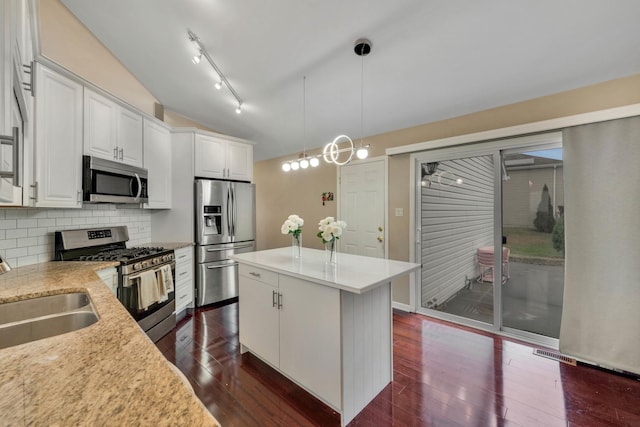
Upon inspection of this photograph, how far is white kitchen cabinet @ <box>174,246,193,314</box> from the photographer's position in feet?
10.6

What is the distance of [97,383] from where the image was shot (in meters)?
0.64

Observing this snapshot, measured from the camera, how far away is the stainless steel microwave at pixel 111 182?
7.75 feet

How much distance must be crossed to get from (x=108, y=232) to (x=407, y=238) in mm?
3610

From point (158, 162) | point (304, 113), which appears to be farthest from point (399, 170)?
point (158, 162)

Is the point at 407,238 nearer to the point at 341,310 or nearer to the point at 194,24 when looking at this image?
the point at 341,310

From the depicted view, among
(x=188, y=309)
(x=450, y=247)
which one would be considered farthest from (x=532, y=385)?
(x=188, y=309)

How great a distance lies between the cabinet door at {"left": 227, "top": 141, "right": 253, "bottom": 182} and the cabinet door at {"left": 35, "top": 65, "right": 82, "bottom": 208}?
195 cm

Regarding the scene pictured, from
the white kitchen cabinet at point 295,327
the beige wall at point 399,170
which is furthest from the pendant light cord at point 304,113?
the white kitchen cabinet at point 295,327

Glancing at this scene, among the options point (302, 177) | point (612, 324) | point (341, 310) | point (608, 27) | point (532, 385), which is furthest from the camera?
point (302, 177)

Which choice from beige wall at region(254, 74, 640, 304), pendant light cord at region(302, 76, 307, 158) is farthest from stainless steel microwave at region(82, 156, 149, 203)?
beige wall at region(254, 74, 640, 304)

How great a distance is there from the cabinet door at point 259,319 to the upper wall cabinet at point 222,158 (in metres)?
2.07

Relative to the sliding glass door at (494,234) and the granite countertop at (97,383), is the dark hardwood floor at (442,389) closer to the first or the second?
the sliding glass door at (494,234)

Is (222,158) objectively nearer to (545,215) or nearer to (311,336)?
Result: (311,336)

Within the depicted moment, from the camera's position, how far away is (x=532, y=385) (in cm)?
208
